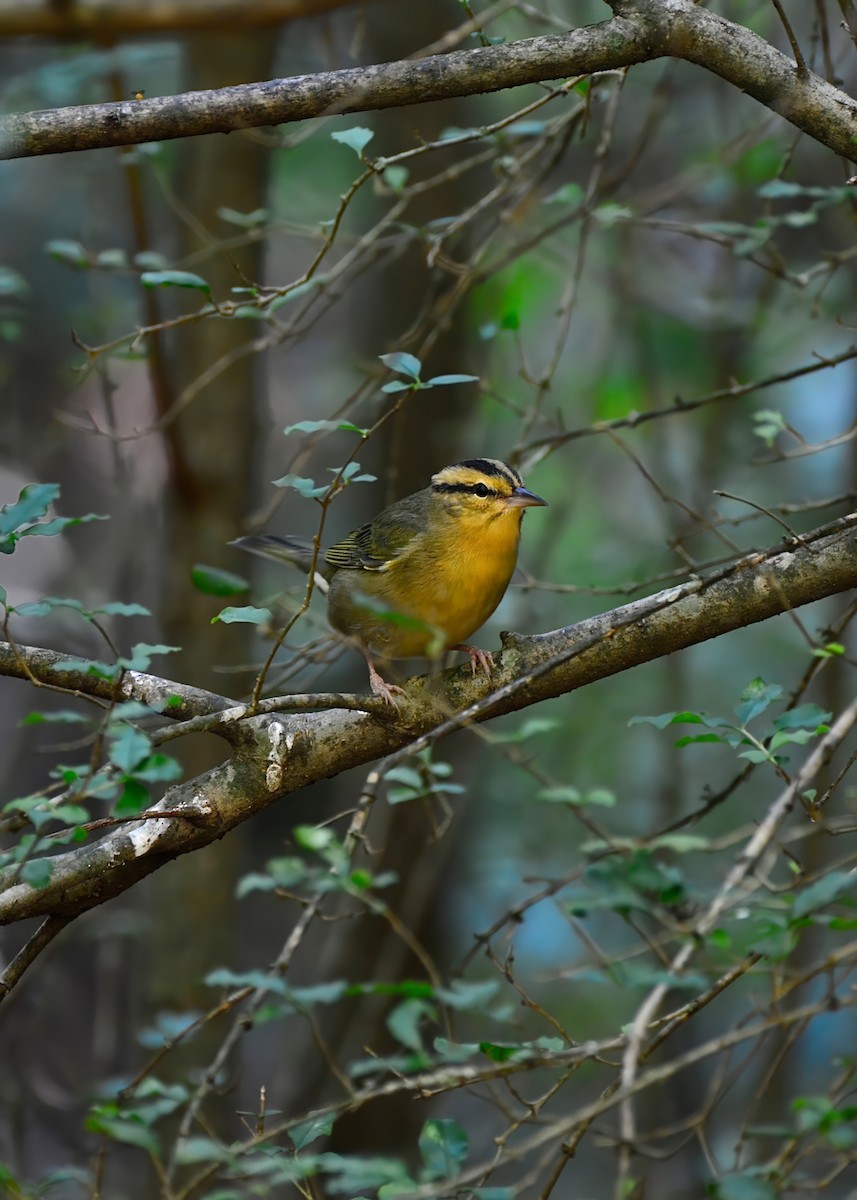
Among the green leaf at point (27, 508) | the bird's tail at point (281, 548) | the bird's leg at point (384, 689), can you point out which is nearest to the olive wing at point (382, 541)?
the bird's tail at point (281, 548)

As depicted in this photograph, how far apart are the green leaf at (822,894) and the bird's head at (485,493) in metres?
2.37

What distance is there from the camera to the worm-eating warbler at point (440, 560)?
418cm

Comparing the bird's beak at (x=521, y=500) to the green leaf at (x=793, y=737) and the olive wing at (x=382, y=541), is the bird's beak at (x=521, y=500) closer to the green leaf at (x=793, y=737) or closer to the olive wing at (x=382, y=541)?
the olive wing at (x=382, y=541)

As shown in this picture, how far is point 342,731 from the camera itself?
3137 mm

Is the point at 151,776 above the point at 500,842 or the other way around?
above

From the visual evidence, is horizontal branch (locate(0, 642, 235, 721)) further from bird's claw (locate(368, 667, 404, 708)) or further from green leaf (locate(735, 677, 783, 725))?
green leaf (locate(735, 677, 783, 725))

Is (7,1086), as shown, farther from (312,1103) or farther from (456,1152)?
(456,1152)

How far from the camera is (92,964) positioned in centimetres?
838

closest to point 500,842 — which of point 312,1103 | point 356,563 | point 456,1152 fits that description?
point 312,1103

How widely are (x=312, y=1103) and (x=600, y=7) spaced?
638 centimetres

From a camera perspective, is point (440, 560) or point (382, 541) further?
point (382, 541)

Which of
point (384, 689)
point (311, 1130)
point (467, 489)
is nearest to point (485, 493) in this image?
point (467, 489)

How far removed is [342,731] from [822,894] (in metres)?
1.45

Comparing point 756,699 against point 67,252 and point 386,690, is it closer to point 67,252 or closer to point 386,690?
point 386,690
